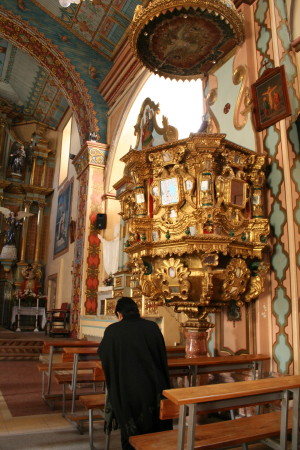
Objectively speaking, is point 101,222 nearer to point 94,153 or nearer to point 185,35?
point 94,153

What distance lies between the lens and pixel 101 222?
30.0 ft

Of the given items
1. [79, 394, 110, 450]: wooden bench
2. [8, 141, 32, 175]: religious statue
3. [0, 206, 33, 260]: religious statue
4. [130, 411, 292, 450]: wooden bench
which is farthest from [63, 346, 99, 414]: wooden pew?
[8, 141, 32, 175]: religious statue

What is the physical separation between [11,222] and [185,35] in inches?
415

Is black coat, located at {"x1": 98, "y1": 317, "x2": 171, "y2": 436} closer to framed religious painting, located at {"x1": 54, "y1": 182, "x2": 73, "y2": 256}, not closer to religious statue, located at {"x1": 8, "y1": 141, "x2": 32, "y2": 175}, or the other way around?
framed religious painting, located at {"x1": 54, "y1": 182, "x2": 73, "y2": 256}

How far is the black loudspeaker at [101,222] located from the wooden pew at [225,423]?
6974mm

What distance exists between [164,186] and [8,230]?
1072cm

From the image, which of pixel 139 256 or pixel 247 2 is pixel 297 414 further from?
pixel 247 2

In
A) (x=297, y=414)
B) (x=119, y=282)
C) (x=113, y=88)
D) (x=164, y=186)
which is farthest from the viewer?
(x=113, y=88)

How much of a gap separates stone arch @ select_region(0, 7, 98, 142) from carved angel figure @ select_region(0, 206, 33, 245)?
5076 millimetres

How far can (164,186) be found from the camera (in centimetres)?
398

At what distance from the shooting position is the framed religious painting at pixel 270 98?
13.3 ft

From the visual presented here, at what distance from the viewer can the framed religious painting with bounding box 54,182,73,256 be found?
1186 centimetres

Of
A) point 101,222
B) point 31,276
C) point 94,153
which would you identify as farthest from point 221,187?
point 31,276

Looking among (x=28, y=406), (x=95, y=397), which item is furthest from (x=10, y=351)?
(x=95, y=397)
